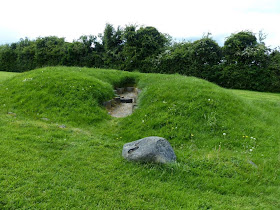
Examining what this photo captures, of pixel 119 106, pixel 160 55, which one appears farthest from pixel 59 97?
pixel 160 55

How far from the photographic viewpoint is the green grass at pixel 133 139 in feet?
11.9

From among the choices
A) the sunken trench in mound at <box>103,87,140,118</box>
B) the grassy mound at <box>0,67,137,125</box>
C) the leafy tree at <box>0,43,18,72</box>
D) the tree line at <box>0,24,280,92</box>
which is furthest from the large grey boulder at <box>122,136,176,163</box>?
the leafy tree at <box>0,43,18,72</box>

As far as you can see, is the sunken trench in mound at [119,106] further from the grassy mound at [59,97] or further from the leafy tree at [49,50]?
the leafy tree at [49,50]

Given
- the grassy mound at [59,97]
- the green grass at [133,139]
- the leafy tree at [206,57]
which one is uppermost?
the leafy tree at [206,57]

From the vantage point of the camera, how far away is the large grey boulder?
15.2ft

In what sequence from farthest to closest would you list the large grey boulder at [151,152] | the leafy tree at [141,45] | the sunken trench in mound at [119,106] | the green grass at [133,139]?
1. the leafy tree at [141,45]
2. the sunken trench in mound at [119,106]
3. the large grey boulder at [151,152]
4. the green grass at [133,139]

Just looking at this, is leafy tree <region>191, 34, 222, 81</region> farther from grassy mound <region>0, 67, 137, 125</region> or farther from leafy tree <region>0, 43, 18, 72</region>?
leafy tree <region>0, 43, 18, 72</region>

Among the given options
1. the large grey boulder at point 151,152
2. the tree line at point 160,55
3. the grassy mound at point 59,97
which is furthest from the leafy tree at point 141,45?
the large grey boulder at point 151,152

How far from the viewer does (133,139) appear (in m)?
6.39

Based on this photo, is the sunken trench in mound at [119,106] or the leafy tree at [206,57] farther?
the leafy tree at [206,57]

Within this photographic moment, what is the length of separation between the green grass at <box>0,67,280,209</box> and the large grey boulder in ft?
0.60

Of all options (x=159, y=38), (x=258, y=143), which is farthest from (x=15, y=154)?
(x=159, y=38)

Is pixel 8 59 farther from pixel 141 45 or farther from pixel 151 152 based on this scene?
pixel 151 152

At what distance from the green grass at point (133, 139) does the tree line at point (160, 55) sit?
7356mm
